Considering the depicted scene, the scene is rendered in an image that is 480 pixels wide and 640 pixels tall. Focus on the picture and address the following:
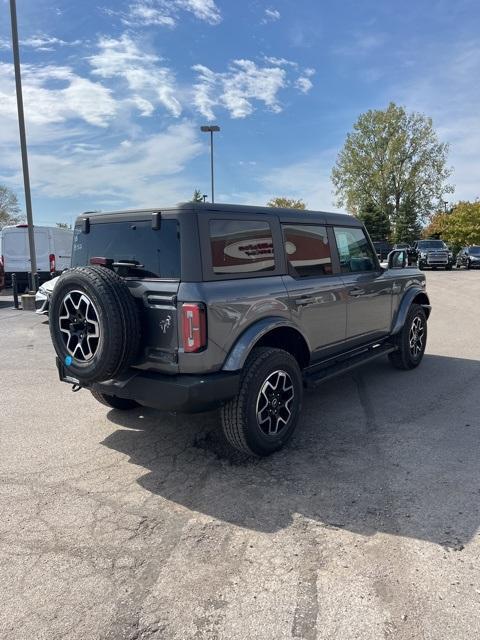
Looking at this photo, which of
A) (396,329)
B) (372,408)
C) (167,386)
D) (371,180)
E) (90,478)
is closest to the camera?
(167,386)

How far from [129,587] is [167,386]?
126cm

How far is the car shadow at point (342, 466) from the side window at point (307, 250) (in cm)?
142

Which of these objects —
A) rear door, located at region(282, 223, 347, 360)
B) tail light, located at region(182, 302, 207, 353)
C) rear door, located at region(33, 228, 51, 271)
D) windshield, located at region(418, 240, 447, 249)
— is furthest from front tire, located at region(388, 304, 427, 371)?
windshield, located at region(418, 240, 447, 249)

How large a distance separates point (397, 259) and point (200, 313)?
3676 mm

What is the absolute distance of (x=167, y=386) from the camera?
3293 millimetres

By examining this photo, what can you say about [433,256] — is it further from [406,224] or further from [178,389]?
[178,389]

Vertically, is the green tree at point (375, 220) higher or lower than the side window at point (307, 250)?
higher

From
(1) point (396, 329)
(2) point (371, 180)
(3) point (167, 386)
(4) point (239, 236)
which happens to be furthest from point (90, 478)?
(2) point (371, 180)

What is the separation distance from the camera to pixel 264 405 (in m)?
3.71

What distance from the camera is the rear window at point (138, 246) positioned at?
3441mm

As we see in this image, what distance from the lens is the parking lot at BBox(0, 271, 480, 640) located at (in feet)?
7.19

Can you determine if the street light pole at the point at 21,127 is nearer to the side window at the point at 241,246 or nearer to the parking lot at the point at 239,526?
the parking lot at the point at 239,526

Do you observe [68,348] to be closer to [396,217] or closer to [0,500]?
[0,500]

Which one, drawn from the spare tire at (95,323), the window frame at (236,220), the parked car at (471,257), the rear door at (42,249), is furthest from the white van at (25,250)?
the parked car at (471,257)
